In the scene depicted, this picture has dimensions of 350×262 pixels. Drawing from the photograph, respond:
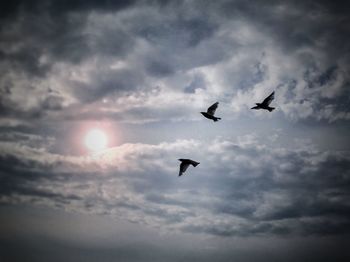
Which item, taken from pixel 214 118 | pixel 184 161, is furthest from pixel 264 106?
pixel 184 161

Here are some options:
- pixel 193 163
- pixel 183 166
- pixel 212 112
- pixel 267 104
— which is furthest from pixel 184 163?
pixel 267 104

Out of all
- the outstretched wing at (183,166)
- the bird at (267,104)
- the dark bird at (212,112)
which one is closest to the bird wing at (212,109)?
the dark bird at (212,112)

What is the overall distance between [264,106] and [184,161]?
17980mm

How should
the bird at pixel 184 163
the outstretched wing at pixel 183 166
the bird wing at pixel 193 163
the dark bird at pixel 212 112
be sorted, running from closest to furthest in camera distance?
the bird wing at pixel 193 163 < the bird at pixel 184 163 < the outstretched wing at pixel 183 166 < the dark bird at pixel 212 112

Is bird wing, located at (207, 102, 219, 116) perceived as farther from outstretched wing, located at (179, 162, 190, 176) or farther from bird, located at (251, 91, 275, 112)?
outstretched wing, located at (179, 162, 190, 176)

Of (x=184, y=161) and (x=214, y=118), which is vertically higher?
(x=214, y=118)

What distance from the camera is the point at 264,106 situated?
56281 mm

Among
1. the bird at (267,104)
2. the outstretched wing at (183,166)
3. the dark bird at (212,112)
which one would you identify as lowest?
the outstretched wing at (183,166)

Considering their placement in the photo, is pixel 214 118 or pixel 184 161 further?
pixel 214 118

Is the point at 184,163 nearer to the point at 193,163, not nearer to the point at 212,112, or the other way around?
the point at 193,163

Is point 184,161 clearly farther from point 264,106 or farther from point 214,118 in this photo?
point 264,106

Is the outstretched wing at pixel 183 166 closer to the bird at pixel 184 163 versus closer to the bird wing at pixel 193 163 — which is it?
the bird at pixel 184 163

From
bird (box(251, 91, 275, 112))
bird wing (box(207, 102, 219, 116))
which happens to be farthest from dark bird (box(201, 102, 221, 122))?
bird (box(251, 91, 275, 112))

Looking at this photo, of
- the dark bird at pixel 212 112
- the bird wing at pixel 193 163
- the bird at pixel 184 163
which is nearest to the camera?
the bird wing at pixel 193 163
